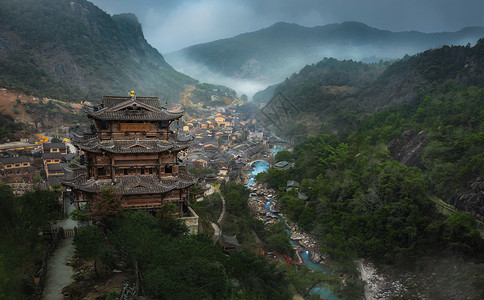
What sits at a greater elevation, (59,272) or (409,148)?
(59,272)

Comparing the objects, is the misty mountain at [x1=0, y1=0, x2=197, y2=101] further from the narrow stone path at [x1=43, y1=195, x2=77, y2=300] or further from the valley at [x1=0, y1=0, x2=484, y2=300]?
the narrow stone path at [x1=43, y1=195, x2=77, y2=300]

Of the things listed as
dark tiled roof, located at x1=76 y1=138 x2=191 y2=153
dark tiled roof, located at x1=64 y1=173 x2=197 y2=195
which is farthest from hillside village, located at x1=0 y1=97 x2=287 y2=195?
dark tiled roof, located at x1=76 y1=138 x2=191 y2=153

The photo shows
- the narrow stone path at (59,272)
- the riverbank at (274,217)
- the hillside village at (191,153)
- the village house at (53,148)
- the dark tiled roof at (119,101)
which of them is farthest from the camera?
the village house at (53,148)

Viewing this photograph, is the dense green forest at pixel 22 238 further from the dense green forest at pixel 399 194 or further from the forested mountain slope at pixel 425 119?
the forested mountain slope at pixel 425 119

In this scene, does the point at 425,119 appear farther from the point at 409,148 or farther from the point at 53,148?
the point at 53,148

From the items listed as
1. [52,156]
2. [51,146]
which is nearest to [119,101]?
[52,156]

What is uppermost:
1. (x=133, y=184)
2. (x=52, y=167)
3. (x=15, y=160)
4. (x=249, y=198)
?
(x=133, y=184)

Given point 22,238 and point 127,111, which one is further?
point 127,111

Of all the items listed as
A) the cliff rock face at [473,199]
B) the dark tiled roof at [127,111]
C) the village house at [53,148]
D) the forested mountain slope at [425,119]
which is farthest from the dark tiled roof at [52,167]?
the cliff rock face at [473,199]
